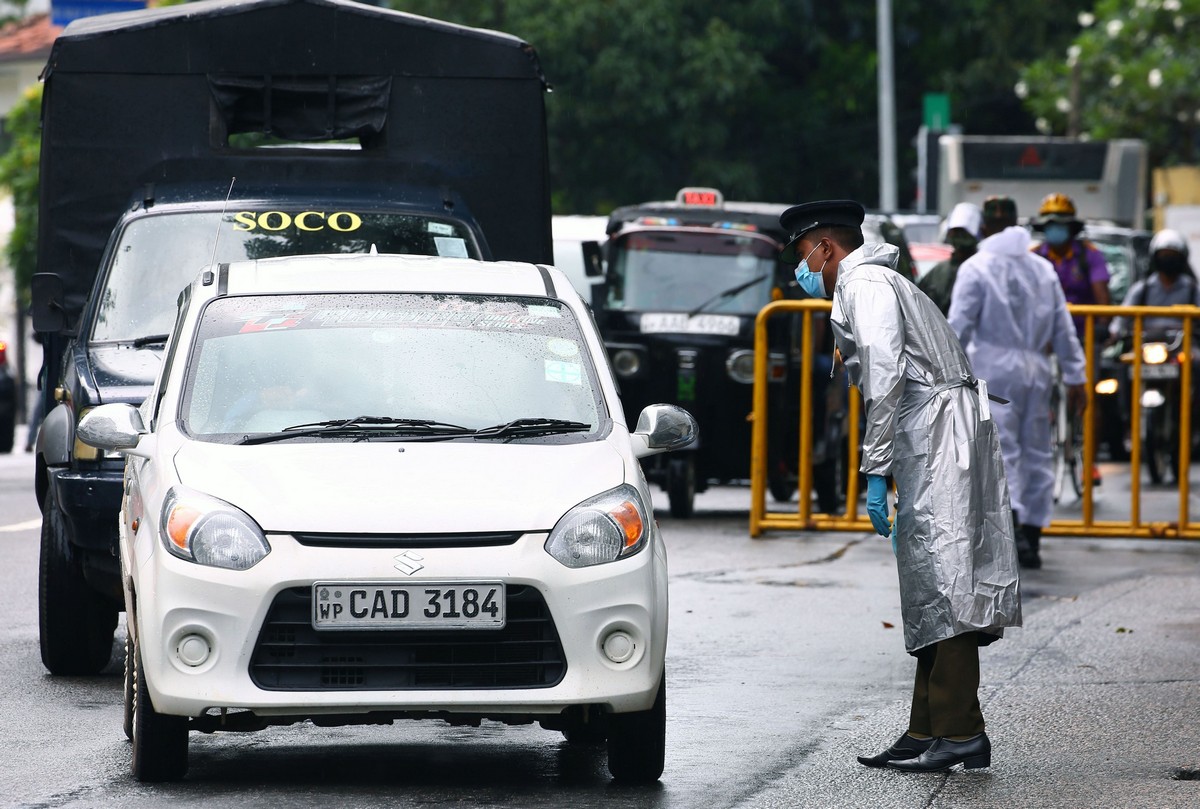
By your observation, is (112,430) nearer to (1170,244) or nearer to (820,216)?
(820,216)

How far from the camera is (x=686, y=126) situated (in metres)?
38.7

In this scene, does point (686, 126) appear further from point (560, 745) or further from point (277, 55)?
point (560, 745)


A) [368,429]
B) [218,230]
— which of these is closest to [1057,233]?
[218,230]

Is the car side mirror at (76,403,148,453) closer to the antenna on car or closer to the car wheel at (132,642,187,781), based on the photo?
the car wheel at (132,642,187,781)

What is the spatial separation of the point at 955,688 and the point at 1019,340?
5184mm

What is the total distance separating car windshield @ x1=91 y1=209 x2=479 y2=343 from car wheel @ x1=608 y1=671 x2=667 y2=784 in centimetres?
336

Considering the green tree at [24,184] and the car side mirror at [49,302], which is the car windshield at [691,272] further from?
the green tree at [24,184]

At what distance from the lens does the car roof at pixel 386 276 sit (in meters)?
7.51

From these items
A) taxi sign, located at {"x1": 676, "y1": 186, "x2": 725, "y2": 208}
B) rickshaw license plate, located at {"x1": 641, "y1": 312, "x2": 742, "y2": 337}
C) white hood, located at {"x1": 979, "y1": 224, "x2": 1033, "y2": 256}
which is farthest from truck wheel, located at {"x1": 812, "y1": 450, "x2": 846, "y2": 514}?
white hood, located at {"x1": 979, "y1": 224, "x2": 1033, "y2": 256}

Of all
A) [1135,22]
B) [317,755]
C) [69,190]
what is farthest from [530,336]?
[1135,22]

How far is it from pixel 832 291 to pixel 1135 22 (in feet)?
86.0

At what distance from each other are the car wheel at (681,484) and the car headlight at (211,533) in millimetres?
8601

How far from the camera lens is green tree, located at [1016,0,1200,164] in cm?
3131

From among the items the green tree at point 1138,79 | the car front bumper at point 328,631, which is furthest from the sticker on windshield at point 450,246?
the green tree at point 1138,79
